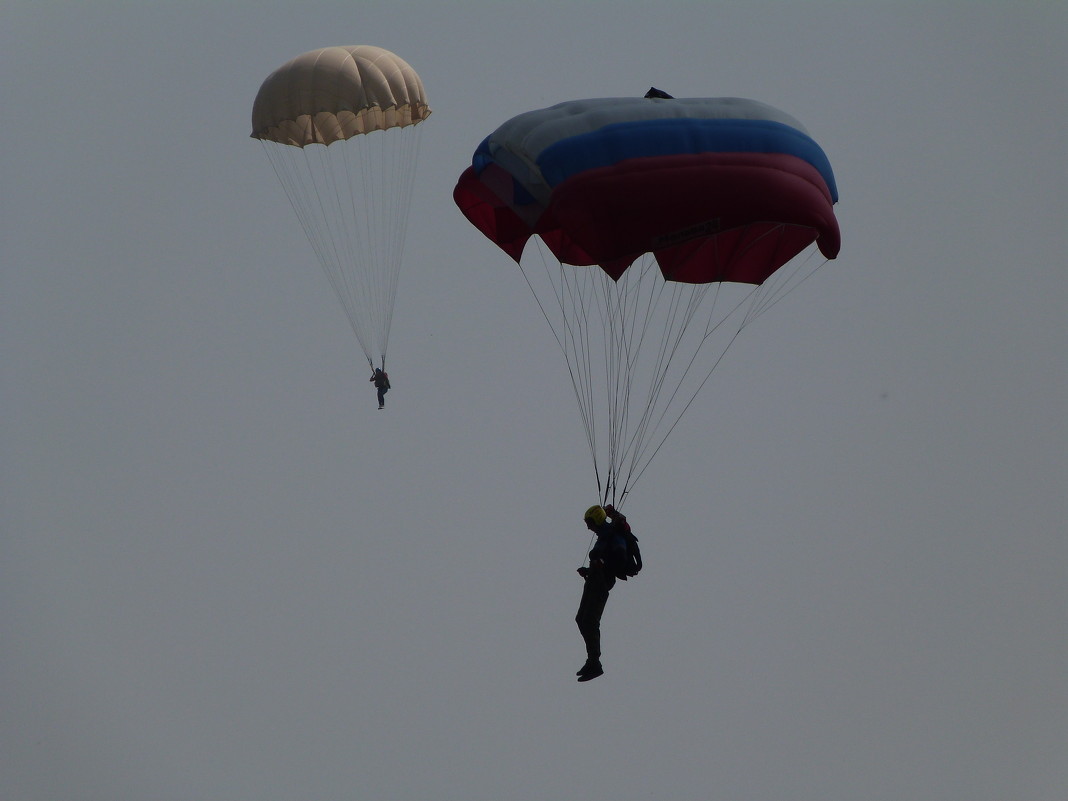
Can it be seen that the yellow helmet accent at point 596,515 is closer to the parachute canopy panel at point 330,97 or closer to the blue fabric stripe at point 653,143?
the blue fabric stripe at point 653,143

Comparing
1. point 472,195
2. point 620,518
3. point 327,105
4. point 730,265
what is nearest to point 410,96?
point 327,105

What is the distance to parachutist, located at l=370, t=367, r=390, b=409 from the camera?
34219 millimetres

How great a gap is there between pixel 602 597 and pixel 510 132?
6102 millimetres

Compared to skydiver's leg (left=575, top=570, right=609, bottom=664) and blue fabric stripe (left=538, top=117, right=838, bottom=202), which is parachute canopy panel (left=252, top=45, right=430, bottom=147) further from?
skydiver's leg (left=575, top=570, right=609, bottom=664)

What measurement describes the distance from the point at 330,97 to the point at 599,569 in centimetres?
1012

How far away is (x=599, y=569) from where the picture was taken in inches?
949

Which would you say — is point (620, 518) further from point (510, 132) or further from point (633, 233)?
point (510, 132)

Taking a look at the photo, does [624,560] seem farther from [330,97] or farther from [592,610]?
[330,97]

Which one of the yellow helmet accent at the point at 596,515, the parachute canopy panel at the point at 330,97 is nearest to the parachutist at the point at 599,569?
the yellow helmet accent at the point at 596,515

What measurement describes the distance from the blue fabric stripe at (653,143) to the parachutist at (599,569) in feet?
13.9

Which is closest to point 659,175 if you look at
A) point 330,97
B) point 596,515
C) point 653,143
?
point 653,143

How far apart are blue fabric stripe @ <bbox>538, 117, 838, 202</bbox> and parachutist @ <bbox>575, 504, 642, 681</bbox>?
425cm

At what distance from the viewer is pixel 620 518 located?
2408cm

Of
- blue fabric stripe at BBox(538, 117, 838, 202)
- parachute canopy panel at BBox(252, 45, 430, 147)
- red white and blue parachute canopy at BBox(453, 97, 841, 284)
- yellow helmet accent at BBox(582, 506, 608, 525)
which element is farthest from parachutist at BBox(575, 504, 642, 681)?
parachute canopy panel at BBox(252, 45, 430, 147)
